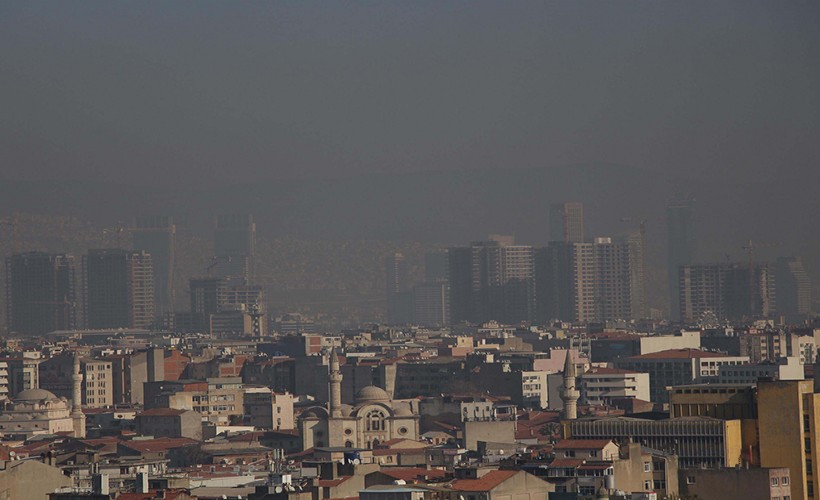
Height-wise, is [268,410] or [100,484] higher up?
[268,410]

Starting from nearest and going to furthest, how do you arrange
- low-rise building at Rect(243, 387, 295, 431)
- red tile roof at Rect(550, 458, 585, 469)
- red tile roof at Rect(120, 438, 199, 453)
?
red tile roof at Rect(550, 458, 585, 469) < red tile roof at Rect(120, 438, 199, 453) < low-rise building at Rect(243, 387, 295, 431)

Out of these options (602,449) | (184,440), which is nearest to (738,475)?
(602,449)

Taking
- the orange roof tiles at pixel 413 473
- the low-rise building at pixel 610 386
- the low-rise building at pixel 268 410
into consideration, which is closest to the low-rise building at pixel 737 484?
the orange roof tiles at pixel 413 473

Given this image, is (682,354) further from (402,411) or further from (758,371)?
(402,411)

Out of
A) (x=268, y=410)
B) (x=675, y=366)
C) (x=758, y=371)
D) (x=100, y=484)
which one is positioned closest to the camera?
(x=100, y=484)

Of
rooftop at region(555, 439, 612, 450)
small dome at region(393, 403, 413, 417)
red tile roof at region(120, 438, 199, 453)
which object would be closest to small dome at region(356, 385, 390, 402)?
small dome at region(393, 403, 413, 417)

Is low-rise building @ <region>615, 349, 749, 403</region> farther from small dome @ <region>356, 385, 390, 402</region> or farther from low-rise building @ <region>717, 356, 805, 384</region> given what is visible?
small dome @ <region>356, 385, 390, 402</region>

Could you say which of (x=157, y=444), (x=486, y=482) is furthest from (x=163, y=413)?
(x=486, y=482)

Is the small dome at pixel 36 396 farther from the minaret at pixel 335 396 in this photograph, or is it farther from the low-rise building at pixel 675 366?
the low-rise building at pixel 675 366
